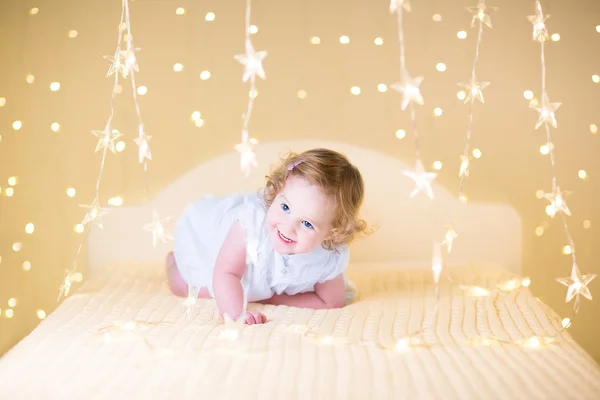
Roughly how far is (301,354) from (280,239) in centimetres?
33

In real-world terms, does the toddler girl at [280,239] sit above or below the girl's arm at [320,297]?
above

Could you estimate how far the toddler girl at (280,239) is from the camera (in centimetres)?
168

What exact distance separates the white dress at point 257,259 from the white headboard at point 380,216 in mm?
317

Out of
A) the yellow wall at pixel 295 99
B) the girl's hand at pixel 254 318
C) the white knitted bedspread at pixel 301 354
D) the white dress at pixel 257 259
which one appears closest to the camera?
the white knitted bedspread at pixel 301 354

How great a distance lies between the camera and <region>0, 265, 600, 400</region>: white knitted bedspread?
127 cm

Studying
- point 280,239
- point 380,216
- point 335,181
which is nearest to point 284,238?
point 280,239

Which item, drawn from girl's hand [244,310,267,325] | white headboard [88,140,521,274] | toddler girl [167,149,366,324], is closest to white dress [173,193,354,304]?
toddler girl [167,149,366,324]

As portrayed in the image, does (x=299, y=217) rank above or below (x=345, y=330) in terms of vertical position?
above

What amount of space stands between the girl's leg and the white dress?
0.05ft

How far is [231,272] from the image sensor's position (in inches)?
70.6

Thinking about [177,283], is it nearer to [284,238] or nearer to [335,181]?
[284,238]

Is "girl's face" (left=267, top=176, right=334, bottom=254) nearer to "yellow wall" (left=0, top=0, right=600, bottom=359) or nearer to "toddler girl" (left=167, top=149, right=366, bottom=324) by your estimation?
"toddler girl" (left=167, top=149, right=366, bottom=324)

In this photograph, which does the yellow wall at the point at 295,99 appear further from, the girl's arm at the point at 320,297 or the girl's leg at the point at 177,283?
the girl's arm at the point at 320,297

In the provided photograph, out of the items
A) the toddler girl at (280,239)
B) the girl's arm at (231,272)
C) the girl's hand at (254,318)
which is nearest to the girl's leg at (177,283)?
the toddler girl at (280,239)
